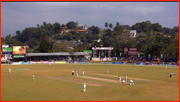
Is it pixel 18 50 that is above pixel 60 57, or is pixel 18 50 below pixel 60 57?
above

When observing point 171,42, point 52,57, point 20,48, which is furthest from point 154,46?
point 20,48

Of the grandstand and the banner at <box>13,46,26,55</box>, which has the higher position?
the banner at <box>13,46,26,55</box>

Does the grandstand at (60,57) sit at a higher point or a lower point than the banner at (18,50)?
lower

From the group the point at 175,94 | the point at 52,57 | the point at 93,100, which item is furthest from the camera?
the point at 52,57

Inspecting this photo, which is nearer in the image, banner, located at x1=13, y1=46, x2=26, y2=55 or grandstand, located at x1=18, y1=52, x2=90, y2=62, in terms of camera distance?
banner, located at x1=13, y1=46, x2=26, y2=55

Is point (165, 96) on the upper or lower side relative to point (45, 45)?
lower

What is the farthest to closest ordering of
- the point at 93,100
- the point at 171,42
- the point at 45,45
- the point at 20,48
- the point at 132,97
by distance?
1. the point at 45,45
2. the point at 171,42
3. the point at 20,48
4. the point at 132,97
5. the point at 93,100

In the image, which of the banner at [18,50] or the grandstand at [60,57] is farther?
the grandstand at [60,57]

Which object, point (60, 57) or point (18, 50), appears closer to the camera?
point (18, 50)

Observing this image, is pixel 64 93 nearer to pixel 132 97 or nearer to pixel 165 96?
pixel 132 97

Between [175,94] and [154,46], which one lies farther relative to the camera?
[154,46]
